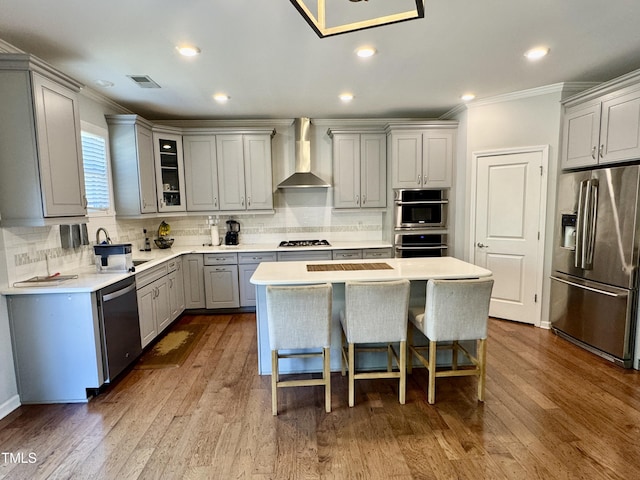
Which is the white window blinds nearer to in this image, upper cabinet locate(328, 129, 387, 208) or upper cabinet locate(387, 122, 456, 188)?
upper cabinet locate(328, 129, 387, 208)

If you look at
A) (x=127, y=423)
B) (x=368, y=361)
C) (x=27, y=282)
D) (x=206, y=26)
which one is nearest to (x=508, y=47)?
(x=206, y=26)

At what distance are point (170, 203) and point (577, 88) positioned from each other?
16.5ft

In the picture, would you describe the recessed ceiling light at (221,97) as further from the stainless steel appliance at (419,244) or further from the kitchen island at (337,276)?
the stainless steel appliance at (419,244)

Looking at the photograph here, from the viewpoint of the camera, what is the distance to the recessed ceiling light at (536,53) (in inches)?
107

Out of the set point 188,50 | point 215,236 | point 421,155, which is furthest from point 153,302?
point 421,155

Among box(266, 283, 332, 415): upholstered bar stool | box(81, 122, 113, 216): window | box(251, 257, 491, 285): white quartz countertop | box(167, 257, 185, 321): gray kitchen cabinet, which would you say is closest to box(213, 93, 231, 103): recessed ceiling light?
box(81, 122, 113, 216): window

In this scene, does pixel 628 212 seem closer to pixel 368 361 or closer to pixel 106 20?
pixel 368 361

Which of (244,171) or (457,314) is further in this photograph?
(244,171)

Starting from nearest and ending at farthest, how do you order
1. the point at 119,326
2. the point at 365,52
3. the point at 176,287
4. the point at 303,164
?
the point at 365,52
the point at 119,326
the point at 176,287
the point at 303,164

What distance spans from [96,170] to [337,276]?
9.74 ft

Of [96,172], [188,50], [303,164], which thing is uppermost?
[188,50]

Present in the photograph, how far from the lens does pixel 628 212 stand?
283 centimetres

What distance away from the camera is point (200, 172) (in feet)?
15.2

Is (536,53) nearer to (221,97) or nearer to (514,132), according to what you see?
(514,132)
